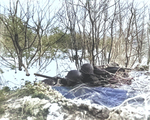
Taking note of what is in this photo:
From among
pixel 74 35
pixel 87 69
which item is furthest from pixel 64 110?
pixel 74 35

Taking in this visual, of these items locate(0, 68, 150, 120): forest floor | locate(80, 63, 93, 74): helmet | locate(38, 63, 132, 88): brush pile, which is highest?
locate(80, 63, 93, 74): helmet

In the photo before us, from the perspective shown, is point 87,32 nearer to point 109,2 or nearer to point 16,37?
point 109,2

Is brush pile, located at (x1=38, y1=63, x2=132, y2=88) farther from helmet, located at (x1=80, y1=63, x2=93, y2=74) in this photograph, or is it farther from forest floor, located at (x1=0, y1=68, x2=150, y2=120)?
forest floor, located at (x1=0, y1=68, x2=150, y2=120)

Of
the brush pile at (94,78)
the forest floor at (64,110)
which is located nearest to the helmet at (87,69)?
the brush pile at (94,78)

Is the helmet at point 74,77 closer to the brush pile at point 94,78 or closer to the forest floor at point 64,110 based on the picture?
the brush pile at point 94,78

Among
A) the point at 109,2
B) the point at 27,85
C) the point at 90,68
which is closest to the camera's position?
the point at 27,85

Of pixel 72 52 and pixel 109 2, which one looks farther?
pixel 72 52

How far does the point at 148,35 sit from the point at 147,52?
0.60 m

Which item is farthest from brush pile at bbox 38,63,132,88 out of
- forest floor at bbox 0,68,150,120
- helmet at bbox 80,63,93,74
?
forest floor at bbox 0,68,150,120

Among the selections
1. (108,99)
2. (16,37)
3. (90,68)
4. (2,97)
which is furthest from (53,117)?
(16,37)

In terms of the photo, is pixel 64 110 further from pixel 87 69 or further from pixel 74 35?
pixel 74 35

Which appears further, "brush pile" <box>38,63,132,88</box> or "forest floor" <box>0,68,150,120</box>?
"brush pile" <box>38,63,132,88</box>

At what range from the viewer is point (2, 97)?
147 cm

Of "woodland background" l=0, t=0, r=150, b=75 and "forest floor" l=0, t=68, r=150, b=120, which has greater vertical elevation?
"woodland background" l=0, t=0, r=150, b=75
